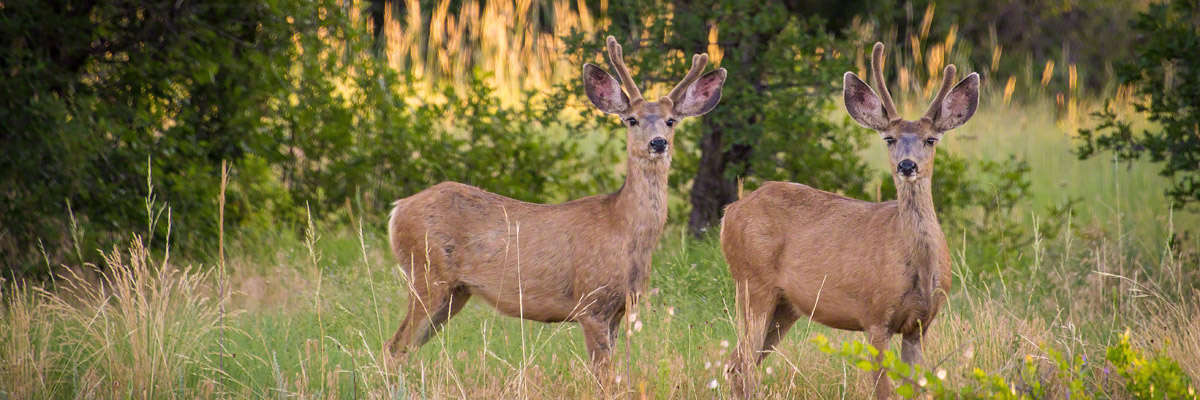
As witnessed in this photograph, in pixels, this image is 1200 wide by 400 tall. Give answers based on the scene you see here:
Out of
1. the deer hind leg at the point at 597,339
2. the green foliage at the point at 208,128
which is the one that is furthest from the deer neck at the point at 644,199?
the green foliage at the point at 208,128

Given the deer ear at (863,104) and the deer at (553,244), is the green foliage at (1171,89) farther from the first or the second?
the deer at (553,244)

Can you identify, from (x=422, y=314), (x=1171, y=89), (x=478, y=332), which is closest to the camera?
(x=422, y=314)

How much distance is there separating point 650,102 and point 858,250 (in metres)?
1.33

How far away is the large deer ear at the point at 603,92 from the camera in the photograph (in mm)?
6406

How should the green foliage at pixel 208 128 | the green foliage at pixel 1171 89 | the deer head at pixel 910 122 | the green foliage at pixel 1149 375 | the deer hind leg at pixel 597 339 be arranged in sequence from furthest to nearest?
the green foliage at pixel 208 128 → the green foliage at pixel 1171 89 → the deer hind leg at pixel 597 339 → the deer head at pixel 910 122 → the green foliage at pixel 1149 375

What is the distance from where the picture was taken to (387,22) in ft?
45.6

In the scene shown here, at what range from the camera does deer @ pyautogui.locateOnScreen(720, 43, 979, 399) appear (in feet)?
17.2

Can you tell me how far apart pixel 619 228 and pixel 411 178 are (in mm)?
4254

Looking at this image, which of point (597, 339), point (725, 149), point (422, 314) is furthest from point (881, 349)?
point (725, 149)

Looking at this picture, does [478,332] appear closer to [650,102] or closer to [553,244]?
[553,244]

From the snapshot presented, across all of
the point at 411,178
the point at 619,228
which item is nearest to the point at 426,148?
the point at 411,178

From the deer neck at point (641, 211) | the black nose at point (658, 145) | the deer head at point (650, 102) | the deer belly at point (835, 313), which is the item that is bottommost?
the deer belly at point (835, 313)

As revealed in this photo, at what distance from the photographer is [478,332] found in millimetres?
6832

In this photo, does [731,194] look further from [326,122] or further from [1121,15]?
[1121,15]
